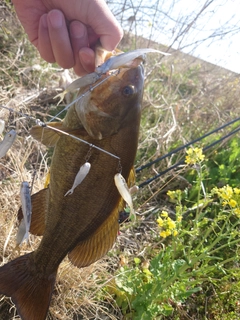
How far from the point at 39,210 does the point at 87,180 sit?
0.35 metres

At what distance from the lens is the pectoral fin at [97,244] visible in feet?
5.17

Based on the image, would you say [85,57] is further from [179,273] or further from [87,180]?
[179,273]

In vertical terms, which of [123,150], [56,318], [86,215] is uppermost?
[123,150]

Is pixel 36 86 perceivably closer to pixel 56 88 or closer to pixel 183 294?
pixel 56 88

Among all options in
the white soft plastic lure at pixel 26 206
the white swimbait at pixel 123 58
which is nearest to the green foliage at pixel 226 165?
→ the white swimbait at pixel 123 58

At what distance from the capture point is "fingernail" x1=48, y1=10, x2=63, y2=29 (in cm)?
172

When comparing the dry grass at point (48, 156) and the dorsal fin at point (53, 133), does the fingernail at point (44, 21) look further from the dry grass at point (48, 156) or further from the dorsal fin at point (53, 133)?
the dry grass at point (48, 156)

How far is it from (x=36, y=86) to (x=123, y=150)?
344cm

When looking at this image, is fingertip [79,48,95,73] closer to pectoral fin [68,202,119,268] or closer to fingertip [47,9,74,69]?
fingertip [47,9,74,69]

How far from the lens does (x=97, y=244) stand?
5.30 ft

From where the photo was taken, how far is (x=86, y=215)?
156 cm

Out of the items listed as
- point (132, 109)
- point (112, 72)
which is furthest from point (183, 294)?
point (112, 72)

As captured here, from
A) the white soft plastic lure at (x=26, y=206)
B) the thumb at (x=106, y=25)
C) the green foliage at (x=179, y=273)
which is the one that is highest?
the thumb at (x=106, y=25)

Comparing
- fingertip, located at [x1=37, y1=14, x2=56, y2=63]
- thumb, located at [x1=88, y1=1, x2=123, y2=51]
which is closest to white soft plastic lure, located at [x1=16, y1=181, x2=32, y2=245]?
thumb, located at [x1=88, y1=1, x2=123, y2=51]
